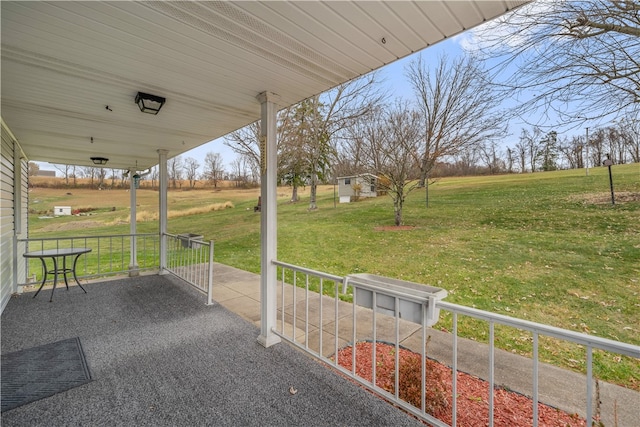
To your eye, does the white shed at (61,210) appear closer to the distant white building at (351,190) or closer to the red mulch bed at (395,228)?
the distant white building at (351,190)

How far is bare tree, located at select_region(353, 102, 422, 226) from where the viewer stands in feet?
24.7

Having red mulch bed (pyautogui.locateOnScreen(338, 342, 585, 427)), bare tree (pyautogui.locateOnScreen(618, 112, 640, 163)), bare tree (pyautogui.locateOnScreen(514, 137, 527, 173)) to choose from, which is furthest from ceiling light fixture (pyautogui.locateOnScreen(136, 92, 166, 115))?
bare tree (pyautogui.locateOnScreen(514, 137, 527, 173))

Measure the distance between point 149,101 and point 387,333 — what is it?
3248 millimetres

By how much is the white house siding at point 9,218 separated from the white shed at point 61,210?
6.52 metres

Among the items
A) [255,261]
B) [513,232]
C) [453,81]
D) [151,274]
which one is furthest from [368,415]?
[453,81]

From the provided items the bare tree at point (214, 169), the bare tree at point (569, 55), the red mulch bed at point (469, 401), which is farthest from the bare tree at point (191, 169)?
the red mulch bed at point (469, 401)

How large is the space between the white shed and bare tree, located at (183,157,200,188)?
435 cm

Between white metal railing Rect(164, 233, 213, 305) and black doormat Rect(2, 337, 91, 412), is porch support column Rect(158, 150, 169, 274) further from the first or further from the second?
black doormat Rect(2, 337, 91, 412)

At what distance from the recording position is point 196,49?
5.72ft

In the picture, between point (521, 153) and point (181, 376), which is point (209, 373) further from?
point (521, 153)

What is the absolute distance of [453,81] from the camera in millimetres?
7844

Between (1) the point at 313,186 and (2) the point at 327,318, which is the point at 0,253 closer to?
(2) the point at 327,318

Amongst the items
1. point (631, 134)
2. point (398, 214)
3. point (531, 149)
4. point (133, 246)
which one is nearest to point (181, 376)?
point (133, 246)

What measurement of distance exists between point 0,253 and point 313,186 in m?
9.67
